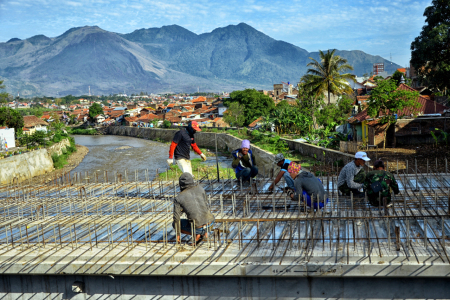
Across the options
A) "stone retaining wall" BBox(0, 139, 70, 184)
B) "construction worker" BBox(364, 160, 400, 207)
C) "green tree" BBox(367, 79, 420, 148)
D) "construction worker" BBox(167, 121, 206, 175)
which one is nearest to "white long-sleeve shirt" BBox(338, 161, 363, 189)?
"construction worker" BBox(364, 160, 400, 207)

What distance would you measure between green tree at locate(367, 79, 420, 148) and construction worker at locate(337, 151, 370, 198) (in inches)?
406

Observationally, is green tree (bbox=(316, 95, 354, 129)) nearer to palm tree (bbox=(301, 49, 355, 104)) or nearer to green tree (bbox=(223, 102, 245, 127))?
palm tree (bbox=(301, 49, 355, 104))

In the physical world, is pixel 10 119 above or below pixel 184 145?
above

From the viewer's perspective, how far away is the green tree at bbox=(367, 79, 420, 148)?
1552cm

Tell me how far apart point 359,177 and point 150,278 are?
353 centimetres

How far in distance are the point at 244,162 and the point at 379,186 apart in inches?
119

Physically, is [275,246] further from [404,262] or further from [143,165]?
[143,165]

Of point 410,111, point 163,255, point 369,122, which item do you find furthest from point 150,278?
point 410,111

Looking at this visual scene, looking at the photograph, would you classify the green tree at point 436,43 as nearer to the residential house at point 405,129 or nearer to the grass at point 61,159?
the residential house at point 405,129

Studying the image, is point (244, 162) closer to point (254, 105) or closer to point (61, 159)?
point (61, 159)

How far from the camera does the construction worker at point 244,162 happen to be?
796 centimetres

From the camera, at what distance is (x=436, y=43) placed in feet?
56.0

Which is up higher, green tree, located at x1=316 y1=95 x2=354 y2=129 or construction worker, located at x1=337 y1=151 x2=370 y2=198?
green tree, located at x1=316 y1=95 x2=354 y2=129

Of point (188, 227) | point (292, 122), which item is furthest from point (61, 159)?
point (188, 227)
